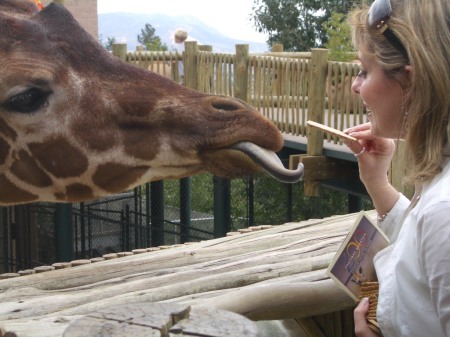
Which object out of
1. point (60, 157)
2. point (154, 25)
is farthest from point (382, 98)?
point (154, 25)

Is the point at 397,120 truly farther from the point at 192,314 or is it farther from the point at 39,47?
the point at 39,47

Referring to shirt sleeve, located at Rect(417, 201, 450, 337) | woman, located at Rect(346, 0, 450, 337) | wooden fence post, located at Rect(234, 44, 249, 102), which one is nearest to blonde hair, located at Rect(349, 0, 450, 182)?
woman, located at Rect(346, 0, 450, 337)

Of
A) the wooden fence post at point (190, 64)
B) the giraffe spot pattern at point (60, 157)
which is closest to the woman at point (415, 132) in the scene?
the giraffe spot pattern at point (60, 157)

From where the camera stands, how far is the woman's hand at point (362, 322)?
176 cm

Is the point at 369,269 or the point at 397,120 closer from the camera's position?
the point at 397,120

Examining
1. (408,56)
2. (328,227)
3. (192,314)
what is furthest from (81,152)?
(328,227)

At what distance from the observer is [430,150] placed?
1.59 m

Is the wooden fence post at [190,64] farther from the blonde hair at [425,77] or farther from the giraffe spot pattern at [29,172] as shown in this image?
the blonde hair at [425,77]

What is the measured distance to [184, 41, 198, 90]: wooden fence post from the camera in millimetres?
10422

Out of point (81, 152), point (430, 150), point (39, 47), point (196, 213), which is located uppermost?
point (39, 47)

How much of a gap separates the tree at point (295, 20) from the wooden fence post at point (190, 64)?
8486 millimetres

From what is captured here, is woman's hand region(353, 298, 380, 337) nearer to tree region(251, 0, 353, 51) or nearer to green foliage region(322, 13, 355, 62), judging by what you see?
green foliage region(322, 13, 355, 62)

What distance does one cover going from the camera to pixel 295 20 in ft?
62.3

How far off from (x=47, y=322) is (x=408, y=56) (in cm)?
143
